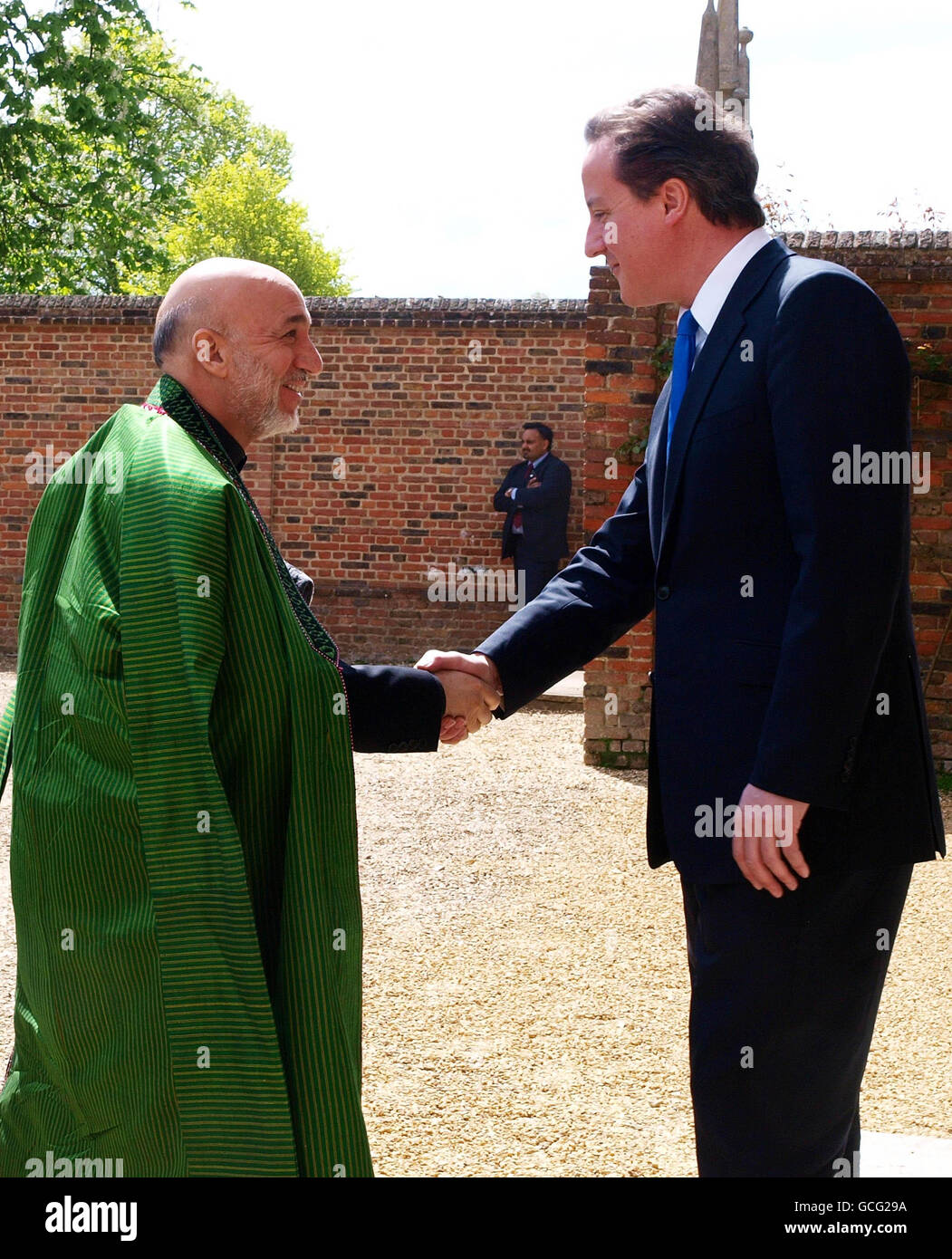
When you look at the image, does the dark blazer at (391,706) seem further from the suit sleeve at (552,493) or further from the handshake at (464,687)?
the suit sleeve at (552,493)

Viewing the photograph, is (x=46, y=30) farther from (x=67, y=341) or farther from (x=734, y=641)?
(x=734, y=641)

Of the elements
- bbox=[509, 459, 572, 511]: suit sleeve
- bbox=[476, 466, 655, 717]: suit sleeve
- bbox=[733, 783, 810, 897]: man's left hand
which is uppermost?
bbox=[509, 459, 572, 511]: suit sleeve

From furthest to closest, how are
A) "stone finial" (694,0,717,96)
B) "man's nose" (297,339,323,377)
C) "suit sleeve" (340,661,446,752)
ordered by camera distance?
"stone finial" (694,0,717,96) < "suit sleeve" (340,661,446,752) < "man's nose" (297,339,323,377)

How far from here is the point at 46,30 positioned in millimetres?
12648

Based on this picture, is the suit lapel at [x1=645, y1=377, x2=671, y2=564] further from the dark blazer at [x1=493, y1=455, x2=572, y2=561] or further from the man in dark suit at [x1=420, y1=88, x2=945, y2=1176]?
the dark blazer at [x1=493, y1=455, x2=572, y2=561]

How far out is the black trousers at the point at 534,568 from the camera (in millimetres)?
11289

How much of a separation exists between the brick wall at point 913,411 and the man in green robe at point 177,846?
17.8 ft

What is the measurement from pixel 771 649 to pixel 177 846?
1.02 m

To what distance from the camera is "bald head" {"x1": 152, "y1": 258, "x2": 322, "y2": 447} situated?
8.26 feet

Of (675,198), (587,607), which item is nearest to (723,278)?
(675,198)

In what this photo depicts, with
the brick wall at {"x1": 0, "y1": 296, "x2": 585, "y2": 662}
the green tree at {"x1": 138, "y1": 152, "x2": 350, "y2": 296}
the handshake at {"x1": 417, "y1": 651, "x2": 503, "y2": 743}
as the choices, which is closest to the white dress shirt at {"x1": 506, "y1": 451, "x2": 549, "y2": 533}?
the brick wall at {"x1": 0, "y1": 296, "x2": 585, "y2": 662}

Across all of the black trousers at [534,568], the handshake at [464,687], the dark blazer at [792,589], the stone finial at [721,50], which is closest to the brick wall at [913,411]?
the black trousers at [534,568]

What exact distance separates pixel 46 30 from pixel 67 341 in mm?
2995

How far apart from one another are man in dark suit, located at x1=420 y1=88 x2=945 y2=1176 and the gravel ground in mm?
1203
